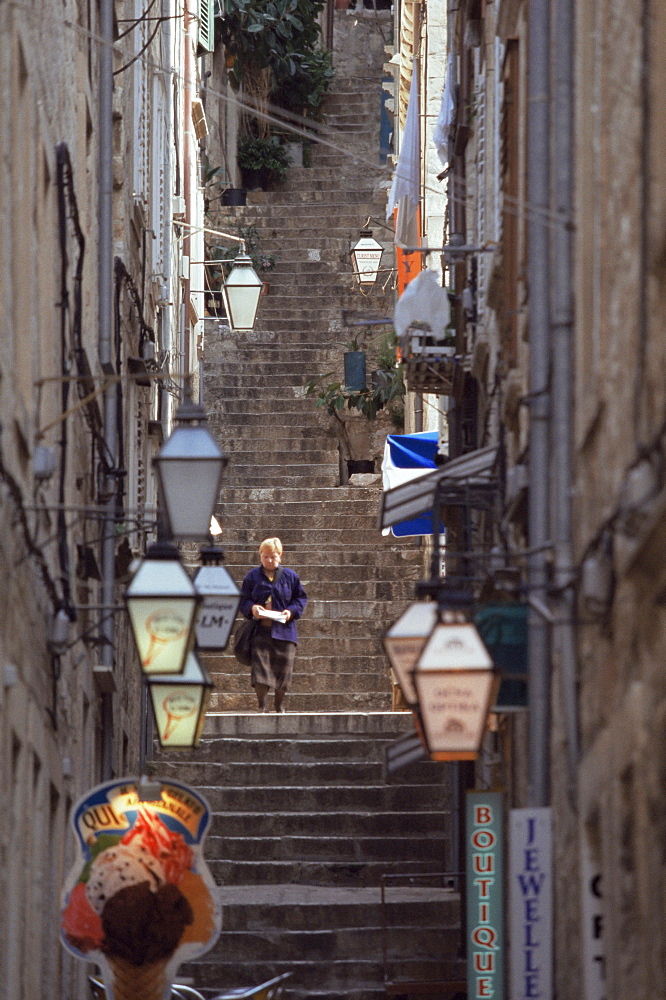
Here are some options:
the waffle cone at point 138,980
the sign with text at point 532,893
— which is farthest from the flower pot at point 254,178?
the sign with text at point 532,893

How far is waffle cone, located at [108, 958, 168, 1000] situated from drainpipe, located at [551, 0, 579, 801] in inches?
121

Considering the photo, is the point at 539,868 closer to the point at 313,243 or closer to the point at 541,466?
the point at 541,466

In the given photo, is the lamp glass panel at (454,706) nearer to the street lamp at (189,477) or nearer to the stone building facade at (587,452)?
the stone building facade at (587,452)

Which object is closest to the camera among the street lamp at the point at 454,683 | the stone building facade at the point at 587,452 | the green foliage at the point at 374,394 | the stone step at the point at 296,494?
the stone building facade at the point at 587,452

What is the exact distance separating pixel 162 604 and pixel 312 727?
31.1 ft

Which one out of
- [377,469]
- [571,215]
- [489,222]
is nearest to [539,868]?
[571,215]

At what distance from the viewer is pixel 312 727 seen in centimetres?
1894

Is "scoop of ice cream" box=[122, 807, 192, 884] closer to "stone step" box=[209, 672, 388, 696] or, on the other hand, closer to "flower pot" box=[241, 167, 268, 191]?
"stone step" box=[209, 672, 388, 696]

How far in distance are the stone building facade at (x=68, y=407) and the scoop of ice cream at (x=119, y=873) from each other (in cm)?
31

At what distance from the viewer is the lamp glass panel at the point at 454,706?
27.8 ft

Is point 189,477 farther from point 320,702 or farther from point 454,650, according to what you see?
point 320,702

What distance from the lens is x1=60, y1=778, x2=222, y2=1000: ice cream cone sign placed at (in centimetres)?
1117

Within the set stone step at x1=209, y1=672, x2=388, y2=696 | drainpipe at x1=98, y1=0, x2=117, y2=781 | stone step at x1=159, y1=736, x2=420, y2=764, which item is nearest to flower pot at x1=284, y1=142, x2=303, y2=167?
stone step at x1=209, y1=672, x2=388, y2=696

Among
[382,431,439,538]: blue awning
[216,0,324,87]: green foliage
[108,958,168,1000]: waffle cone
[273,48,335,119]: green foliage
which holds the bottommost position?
[108,958,168,1000]: waffle cone
